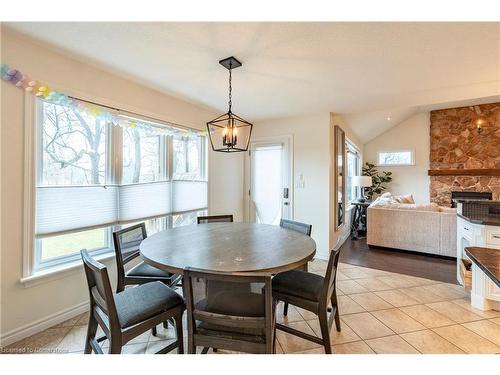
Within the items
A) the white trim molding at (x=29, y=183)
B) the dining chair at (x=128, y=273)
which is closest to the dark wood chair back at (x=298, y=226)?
the dining chair at (x=128, y=273)

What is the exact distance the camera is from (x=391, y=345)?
6.08 feet

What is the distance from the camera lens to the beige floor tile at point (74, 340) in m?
1.83

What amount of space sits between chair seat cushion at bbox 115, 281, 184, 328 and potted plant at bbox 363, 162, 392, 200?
7269 mm

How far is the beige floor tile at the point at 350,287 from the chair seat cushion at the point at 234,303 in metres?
1.80

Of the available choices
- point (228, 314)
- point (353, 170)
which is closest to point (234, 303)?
point (228, 314)

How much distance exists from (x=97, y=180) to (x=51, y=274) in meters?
0.91

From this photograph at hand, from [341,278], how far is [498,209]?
70.8 inches

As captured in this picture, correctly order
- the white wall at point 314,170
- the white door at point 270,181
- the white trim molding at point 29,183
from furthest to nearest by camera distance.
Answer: the white door at point 270,181 < the white wall at point 314,170 < the white trim molding at point 29,183

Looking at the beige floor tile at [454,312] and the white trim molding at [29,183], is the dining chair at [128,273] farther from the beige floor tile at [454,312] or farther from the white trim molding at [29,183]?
the beige floor tile at [454,312]

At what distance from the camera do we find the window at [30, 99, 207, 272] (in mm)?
2074

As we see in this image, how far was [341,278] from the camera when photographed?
314 cm

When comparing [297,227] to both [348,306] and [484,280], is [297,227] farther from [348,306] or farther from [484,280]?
[484,280]
